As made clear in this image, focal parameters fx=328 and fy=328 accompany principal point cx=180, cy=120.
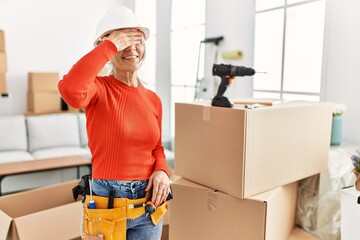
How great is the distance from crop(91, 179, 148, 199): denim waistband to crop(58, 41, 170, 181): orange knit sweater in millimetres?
16

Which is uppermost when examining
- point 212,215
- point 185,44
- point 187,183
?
point 185,44

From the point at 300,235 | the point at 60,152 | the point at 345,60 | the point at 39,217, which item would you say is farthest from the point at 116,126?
the point at 60,152

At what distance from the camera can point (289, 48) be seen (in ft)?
8.14

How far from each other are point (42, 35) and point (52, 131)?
1.63 meters

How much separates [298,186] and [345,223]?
0.33 meters

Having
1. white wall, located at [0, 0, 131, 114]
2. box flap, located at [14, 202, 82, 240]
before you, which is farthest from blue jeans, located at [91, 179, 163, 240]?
white wall, located at [0, 0, 131, 114]

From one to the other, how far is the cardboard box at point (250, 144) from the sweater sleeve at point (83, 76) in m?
0.56

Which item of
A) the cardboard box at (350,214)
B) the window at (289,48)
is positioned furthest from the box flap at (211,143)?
the window at (289,48)

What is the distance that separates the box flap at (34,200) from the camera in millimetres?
2008

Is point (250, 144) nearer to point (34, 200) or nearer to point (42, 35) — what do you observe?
point (34, 200)

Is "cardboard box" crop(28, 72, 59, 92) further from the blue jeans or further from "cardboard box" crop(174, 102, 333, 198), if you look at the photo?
the blue jeans

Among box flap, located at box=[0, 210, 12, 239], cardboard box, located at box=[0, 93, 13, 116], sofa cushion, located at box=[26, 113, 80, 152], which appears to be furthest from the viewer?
cardboard box, located at box=[0, 93, 13, 116]

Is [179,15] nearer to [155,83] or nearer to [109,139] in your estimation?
[155,83]

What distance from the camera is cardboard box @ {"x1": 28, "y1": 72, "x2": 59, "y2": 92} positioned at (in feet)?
14.9
